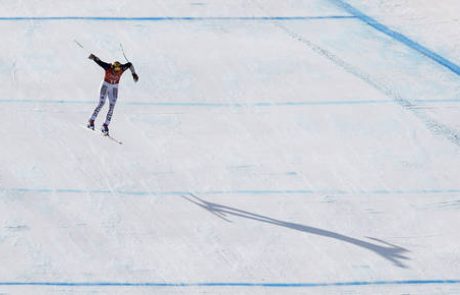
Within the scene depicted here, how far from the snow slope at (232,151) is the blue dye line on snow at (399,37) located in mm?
33

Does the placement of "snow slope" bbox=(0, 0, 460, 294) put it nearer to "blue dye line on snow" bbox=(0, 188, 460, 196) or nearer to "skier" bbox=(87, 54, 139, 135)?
"blue dye line on snow" bbox=(0, 188, 460, 196)

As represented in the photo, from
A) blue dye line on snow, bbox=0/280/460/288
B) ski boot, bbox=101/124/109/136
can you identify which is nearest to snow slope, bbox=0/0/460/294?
blue dye line on snow, bbox=0/280/460/288

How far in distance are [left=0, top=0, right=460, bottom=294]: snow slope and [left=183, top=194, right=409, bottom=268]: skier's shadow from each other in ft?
0.06

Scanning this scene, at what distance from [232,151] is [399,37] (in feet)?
13.0

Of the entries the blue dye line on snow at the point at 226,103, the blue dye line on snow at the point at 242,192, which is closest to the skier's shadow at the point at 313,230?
the blue dye line on snow at the point at 242,192

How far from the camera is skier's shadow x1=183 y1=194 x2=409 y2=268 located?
9.25 m

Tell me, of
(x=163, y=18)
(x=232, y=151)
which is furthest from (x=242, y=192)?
(x=163, y=18)

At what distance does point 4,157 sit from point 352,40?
5.45 metres

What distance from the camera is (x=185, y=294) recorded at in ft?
28.3

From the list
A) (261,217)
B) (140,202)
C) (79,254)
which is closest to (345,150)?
(261,217)

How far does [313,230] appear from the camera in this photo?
9.55m

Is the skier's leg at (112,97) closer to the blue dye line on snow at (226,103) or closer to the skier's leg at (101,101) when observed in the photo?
the skier's leg at (101,101)

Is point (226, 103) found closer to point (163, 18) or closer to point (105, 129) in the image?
point (105, 129)

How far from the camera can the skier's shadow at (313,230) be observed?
9250 mm
